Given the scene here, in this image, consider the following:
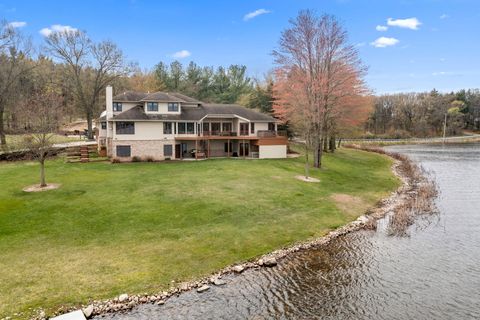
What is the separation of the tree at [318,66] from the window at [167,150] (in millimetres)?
15143

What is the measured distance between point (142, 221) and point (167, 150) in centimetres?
2057

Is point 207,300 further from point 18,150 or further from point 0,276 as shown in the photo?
point 18,150

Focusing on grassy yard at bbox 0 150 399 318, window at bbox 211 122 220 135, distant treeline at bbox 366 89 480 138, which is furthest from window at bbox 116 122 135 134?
distant treeline at bbox 366 89 480 138

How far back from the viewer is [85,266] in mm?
14438

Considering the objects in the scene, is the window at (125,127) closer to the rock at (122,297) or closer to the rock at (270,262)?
the rock at (270,262)

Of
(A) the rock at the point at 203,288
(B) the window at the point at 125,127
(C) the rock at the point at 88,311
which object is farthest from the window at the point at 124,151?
(C) the rock at the point at 88,311

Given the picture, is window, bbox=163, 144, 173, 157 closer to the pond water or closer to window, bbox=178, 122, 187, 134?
window, bbox=178, 122, 187, 134

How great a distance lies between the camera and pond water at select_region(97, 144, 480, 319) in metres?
12.0

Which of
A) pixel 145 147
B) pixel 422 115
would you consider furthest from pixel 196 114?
pixel 422 115

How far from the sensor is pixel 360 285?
1393 cm

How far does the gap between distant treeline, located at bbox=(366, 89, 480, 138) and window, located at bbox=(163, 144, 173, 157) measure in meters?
80.4

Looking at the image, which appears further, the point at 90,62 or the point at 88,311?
the point at 90,62

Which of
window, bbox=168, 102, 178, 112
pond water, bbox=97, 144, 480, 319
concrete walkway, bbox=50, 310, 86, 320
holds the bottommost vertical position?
pond water, bbox=97, 144, 480, 319

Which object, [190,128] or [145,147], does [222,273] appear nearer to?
[145,147]
